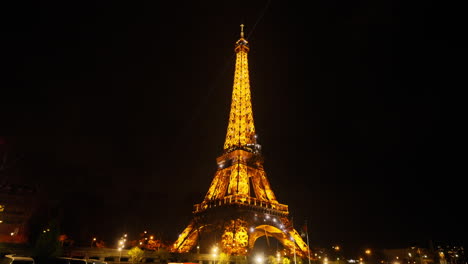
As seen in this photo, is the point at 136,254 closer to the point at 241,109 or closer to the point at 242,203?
the point at 242,203

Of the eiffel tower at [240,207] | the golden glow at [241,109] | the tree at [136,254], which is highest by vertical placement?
the golden glow at [241,109]

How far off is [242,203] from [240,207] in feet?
2.10

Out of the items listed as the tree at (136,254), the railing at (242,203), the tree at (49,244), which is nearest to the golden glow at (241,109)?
the railing at (242,203)

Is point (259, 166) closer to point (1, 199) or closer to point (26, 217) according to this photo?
point (26, 217)

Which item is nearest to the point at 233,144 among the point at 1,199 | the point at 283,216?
the point at 283,216

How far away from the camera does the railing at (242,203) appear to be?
4095 cm

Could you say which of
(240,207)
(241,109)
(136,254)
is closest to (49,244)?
(136,254)

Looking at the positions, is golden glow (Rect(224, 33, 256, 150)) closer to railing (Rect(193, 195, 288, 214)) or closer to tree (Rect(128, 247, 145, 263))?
railing (Rect(193, 195, 288, 214))

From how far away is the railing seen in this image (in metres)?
41.0

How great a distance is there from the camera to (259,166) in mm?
49562

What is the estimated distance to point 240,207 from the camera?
4012 cm

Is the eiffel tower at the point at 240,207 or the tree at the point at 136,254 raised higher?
the eiffel tower at the point at 240,207

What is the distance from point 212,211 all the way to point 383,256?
5430 cm

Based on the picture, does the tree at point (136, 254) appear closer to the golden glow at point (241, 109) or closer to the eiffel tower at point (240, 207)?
the eiffel tower at point (240, 207)
